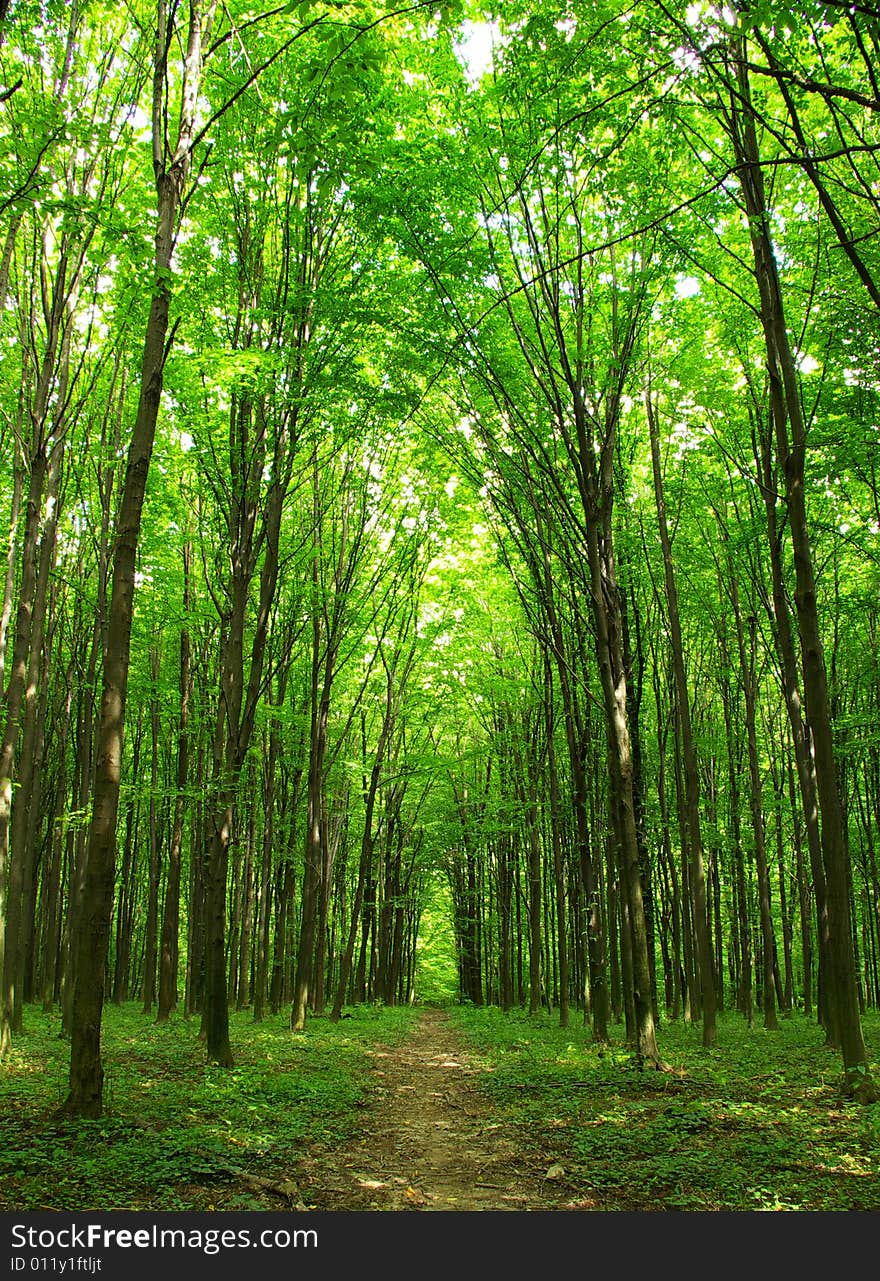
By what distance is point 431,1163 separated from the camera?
622 centimetres

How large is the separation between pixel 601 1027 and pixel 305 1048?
15.8 ft

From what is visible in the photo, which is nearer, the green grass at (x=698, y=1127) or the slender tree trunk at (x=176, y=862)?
the green grass at (x=698, y=1127)

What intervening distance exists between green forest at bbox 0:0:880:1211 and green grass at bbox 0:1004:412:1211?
0.19 feet

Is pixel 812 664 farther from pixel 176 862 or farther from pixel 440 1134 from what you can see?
pixel 176 862

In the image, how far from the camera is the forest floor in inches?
194

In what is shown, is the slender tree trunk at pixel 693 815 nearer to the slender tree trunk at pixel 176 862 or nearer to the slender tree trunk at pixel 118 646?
the slender tree trunk at pixel 118 646

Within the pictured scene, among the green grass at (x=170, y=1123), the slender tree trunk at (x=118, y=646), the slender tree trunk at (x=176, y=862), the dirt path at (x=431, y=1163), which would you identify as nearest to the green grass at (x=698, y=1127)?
the dirt path at (x=431, y=1163)

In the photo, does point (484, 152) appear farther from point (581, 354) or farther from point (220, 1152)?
point (220, 1152)

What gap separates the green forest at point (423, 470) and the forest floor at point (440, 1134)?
0.06 meters

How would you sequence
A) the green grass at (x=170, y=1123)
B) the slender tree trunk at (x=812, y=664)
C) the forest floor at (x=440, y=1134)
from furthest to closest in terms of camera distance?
the slender tree trunk at (x=812, y=664) < the forest floor at (x=440, y=1134) < the green grass at (x=170, y=1123)

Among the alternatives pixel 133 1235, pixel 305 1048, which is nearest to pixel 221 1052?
pixel 305 1048

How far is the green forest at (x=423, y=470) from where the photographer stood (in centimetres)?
581

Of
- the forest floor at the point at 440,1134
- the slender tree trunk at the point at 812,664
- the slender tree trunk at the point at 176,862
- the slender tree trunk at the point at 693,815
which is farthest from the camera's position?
the slender tree trunk at the point at 176,862

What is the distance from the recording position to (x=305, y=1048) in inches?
486
